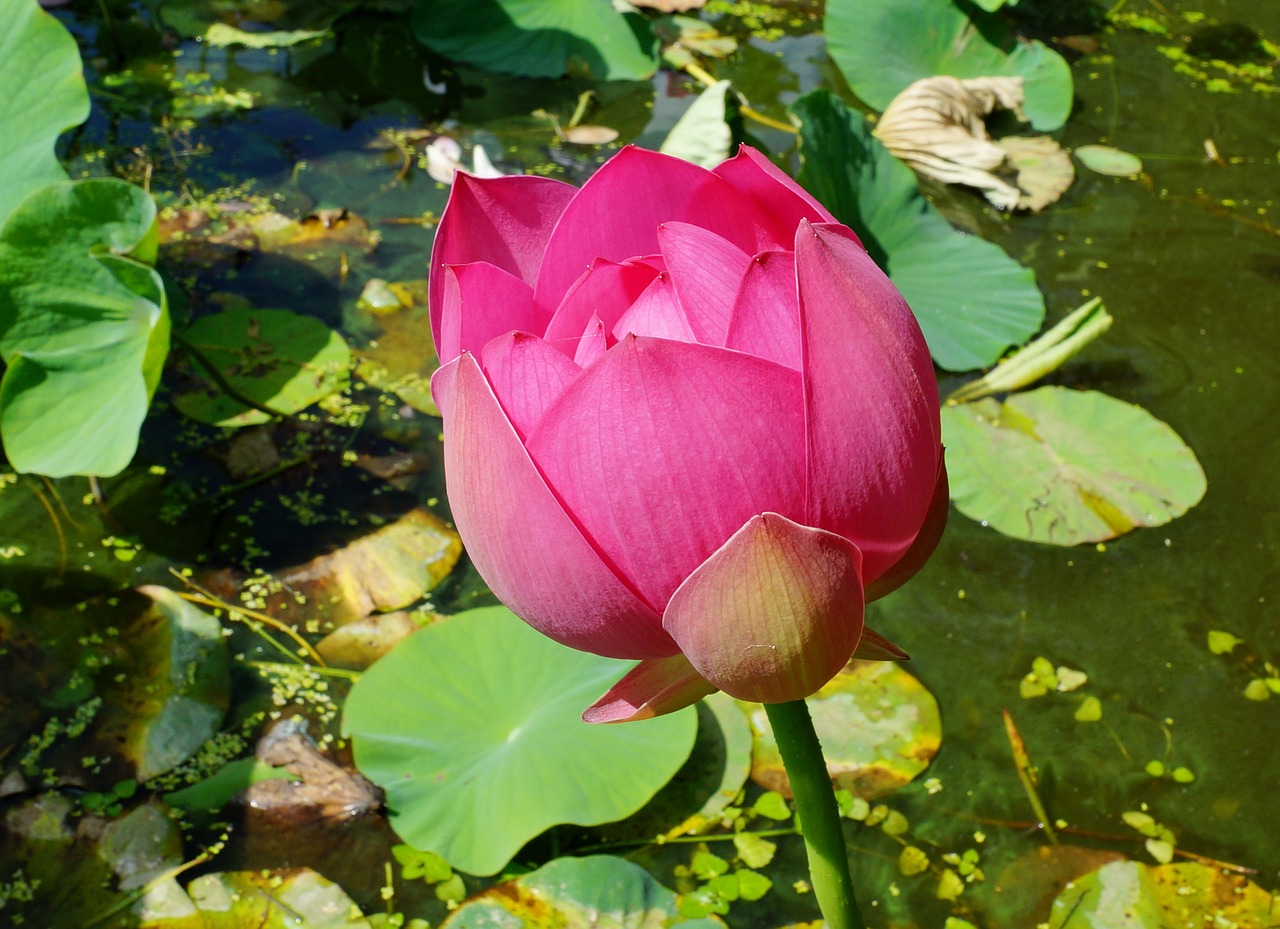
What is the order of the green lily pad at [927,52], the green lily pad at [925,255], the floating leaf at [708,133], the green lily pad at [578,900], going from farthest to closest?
the green lily pad at [927,52]
the green lily pad at [925,255]
the floating leaf at [708,133]
the green lily pad at [578,900]

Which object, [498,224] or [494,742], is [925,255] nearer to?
[494,742]

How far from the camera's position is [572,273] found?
0.59 m

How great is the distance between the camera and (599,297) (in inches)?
21.8

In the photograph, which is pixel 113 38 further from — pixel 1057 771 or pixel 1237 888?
pixel 1237 888

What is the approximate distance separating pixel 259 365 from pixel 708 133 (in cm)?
88

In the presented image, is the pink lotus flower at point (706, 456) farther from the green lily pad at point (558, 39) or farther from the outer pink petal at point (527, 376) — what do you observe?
the green lily pad at point (558, 39)

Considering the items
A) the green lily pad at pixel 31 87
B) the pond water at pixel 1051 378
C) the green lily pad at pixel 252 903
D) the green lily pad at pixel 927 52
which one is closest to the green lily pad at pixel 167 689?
the pond water at pixel 1051 378

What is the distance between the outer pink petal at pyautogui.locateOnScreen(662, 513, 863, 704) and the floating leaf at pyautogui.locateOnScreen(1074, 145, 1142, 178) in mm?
2554

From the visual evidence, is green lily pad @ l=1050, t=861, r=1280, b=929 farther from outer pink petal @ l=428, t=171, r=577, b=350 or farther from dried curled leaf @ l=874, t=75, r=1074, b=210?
dried curled leaf @ l=874, t=75, r=1074, b=210

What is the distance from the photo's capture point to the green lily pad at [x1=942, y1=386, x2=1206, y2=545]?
170cm

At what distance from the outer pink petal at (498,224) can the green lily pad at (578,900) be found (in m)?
0.70

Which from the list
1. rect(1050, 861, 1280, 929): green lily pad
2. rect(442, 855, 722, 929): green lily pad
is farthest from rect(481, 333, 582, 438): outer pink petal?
rect(1050, 861, 1280, 929): green lily pad

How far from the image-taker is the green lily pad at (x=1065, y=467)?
1704 mm

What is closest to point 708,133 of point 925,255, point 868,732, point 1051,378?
point 925,255
